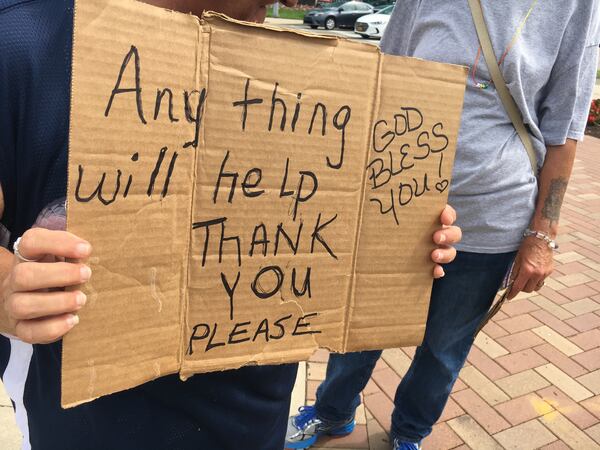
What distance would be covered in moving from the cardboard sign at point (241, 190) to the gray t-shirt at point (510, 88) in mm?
512

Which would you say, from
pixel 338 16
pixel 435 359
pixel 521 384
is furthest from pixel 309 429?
pixel 338 16

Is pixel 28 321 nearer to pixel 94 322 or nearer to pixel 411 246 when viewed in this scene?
pixel 94 322

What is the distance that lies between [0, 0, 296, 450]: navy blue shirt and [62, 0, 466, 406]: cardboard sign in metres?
0.10

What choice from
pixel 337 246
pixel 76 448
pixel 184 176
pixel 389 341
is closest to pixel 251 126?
pixel 184 176

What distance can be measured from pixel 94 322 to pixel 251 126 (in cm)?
40

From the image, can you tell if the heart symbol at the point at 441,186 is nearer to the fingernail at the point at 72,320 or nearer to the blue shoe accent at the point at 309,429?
the fingernail at the point at 72,320

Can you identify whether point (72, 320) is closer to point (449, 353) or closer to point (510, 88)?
point (510, 88)

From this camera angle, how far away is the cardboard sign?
767 millimetres

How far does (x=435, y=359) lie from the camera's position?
1.84 metres

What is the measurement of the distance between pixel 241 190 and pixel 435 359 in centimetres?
125

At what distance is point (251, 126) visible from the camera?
2.83ft

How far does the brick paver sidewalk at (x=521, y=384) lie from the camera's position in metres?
2.27

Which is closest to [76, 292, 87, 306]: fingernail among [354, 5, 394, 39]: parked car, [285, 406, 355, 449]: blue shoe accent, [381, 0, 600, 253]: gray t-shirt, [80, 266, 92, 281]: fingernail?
[80, 266, 92, 281]: fingernail

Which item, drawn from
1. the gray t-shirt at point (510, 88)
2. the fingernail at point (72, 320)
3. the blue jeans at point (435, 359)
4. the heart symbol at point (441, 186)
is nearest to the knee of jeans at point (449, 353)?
the blue jeans at point (435, 359)
